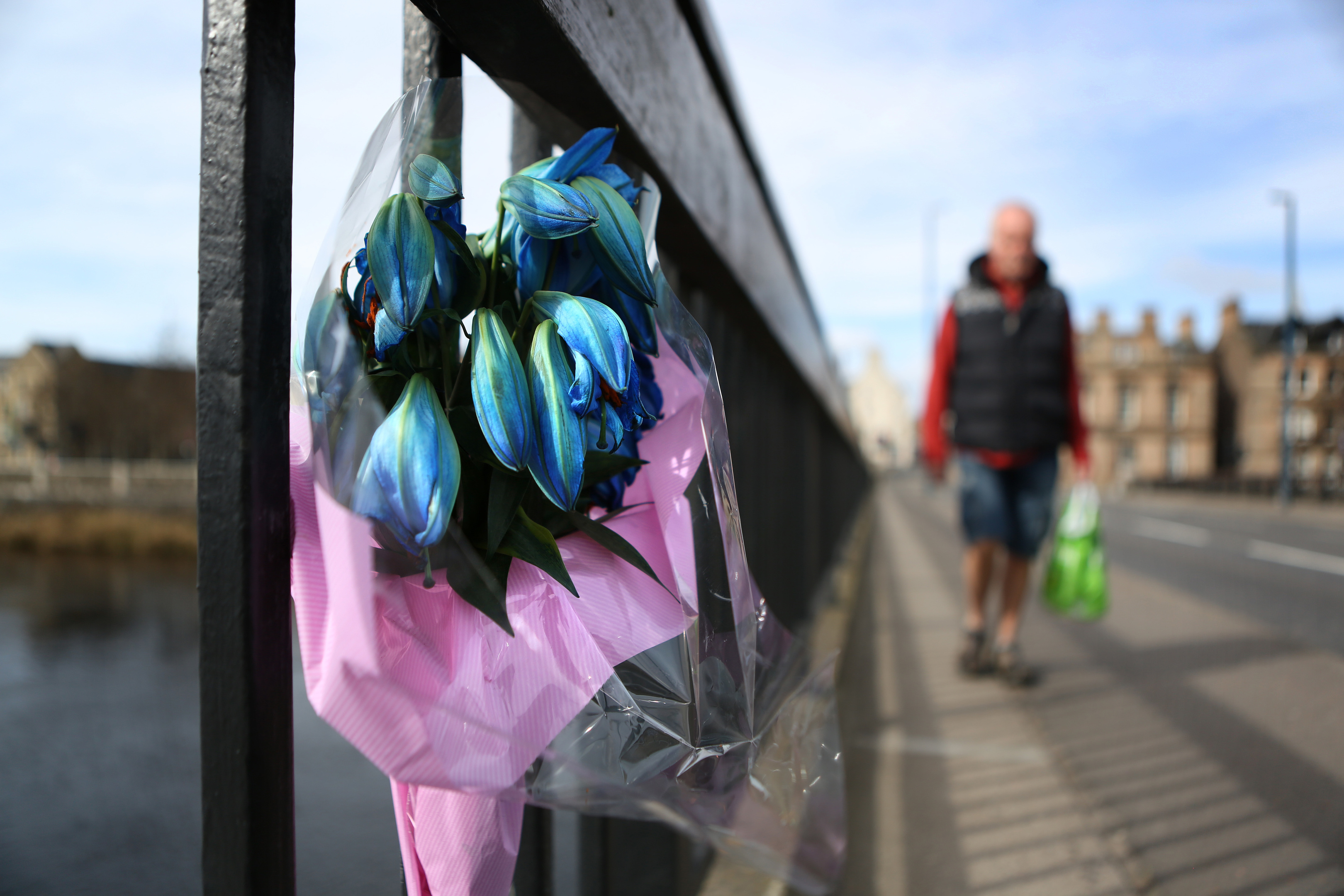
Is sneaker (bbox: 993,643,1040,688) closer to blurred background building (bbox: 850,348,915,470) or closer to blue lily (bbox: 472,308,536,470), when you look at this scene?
blue lily (bbox: 472,308,536,470)

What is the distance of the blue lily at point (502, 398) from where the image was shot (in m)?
0.51

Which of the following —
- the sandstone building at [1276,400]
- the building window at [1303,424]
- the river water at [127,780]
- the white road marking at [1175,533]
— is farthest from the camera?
the building window at [1303,424]

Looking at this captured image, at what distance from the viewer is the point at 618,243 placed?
2.00ft

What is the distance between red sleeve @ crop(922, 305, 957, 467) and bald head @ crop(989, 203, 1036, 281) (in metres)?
0.29

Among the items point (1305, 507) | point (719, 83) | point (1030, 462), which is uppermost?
point (719, 83)

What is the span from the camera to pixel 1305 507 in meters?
19.7

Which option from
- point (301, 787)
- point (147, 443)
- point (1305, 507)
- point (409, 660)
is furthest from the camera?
point (1305, 507)

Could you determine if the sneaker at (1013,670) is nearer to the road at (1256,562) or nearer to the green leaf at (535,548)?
the road at (1256,562)

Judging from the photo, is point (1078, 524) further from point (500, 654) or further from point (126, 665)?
point (126, 665)

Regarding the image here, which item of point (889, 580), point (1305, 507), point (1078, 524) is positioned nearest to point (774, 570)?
point (1078, 524)

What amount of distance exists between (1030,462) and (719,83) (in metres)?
2.30

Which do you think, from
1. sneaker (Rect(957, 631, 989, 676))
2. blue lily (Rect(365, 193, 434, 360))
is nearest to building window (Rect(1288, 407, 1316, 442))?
sneaker (Rect(957, 631, 989, 676))

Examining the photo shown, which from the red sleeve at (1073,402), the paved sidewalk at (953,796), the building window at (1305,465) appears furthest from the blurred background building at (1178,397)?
the paved sidewalk at (953,796)

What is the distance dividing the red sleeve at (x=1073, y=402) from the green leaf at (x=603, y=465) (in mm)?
2983
